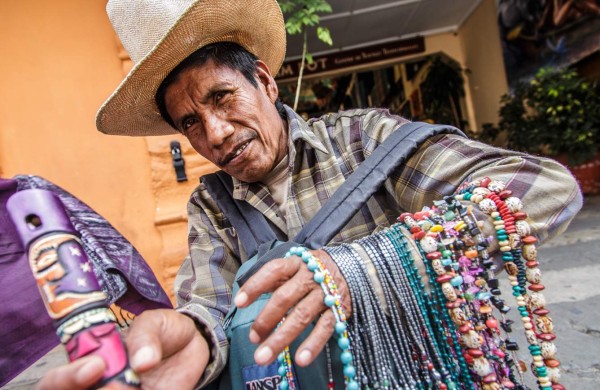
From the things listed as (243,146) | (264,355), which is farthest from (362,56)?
(264,355)

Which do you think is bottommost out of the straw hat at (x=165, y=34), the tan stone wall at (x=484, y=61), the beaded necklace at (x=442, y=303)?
the beaded necklace at (x=442, y=303)

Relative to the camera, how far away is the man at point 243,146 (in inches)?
36.2

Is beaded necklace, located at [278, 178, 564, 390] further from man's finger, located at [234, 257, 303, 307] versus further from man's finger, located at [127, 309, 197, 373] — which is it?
man's finger, located at [127, 309, 197, 373]

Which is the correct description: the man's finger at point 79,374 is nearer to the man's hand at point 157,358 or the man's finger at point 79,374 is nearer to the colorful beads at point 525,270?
the man's hand at point 157,358

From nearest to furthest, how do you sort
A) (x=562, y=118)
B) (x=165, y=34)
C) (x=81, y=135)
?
(x=165, y=34)
(x=81, y=135)
(x=562, y=118)

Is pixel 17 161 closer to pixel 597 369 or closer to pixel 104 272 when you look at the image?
pixel 104 272

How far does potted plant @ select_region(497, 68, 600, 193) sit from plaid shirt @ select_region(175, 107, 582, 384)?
406 cm

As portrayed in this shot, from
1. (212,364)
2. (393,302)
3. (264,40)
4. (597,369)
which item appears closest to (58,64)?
(264,40)

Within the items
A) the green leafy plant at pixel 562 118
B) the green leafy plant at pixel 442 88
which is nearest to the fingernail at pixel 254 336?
the green leafy plant at pixel 562 118

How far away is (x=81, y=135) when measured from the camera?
2.72 m

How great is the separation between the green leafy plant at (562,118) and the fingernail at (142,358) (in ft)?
16.1

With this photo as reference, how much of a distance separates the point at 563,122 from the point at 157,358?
5098 millimetres

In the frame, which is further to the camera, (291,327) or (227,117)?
(227,117)

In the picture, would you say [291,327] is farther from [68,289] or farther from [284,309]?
[68,289]
